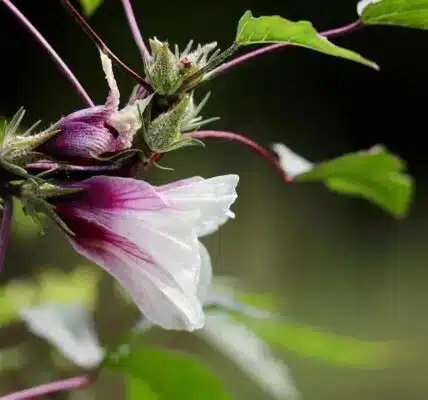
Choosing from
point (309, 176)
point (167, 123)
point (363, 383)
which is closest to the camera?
point (167, 123)

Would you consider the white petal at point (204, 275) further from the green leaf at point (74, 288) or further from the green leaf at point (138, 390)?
the green leaf at point (74, 288)

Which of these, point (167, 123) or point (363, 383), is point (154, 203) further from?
point (363, 383)

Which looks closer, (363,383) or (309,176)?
(309,176)

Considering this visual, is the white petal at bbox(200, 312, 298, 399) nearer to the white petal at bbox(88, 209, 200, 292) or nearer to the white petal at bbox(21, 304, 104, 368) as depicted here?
the white petal at bbox(21, 304, 104, 368)

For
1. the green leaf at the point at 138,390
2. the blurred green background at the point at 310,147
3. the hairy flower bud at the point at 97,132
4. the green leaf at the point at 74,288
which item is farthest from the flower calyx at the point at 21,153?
the blurred green background at the point at 310,147

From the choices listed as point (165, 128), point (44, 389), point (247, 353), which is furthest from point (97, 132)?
point (247, 353)

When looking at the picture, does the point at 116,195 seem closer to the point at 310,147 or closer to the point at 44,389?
the point at 44,389

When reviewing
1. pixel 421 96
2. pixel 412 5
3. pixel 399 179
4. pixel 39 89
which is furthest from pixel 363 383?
pixel 412 5
